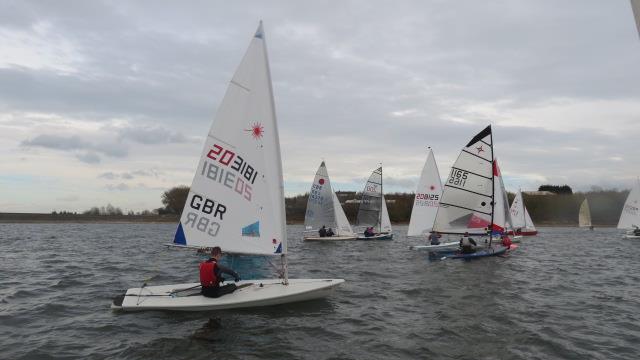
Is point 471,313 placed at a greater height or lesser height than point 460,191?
lesser

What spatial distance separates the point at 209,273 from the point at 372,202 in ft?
94.4

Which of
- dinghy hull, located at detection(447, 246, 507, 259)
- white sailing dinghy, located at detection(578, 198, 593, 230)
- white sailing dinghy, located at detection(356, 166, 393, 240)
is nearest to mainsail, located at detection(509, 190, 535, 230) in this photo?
white sailing dinghy, located at detection(356, 166, 393, 240)

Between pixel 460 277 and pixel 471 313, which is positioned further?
pixel 460 277

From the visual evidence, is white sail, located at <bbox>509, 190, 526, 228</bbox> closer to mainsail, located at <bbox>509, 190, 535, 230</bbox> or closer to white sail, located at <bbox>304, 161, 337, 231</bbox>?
mainsail, located at <bbox>509, 190, 535, 230</bbox>

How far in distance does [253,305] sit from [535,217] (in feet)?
295

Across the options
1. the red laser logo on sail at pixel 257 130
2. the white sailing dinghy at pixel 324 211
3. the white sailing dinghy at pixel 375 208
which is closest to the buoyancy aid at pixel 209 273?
the red laser logo on sail at pixel 257 130

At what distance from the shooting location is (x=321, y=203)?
125 feet

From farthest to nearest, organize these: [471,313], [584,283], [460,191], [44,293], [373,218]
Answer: [373,218] < [460,191] < [584,283] < [44,293] < [471,313]

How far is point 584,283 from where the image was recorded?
18.3 m

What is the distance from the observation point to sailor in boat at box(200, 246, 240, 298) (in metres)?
11.6

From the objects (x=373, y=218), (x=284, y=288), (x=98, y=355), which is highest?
(x=373, y=218)

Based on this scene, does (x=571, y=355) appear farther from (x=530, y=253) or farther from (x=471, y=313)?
(x=530, y=253)

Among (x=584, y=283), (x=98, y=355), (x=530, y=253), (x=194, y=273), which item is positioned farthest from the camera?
(x=530, y=253)

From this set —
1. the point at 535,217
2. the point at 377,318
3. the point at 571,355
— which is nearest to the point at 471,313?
the point at 377,318
